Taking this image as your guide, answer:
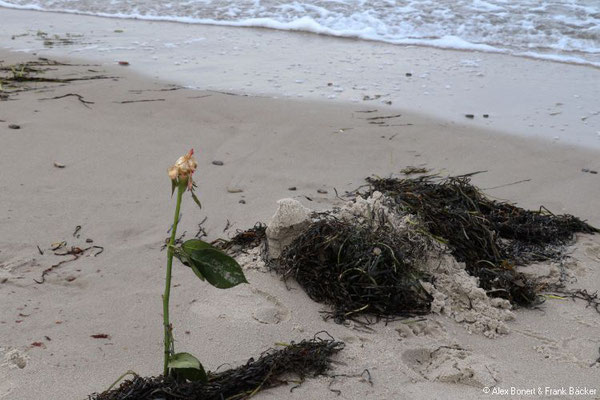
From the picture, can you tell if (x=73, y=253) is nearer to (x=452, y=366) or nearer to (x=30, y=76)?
(x=452, y=366)

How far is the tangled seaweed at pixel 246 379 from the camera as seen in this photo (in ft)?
6.21

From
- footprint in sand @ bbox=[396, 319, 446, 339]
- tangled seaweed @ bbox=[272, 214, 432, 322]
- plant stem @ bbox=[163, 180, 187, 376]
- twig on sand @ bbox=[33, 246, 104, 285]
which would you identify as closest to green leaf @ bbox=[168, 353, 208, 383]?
plant stem @ bbox=[163, 180, 187, 376]

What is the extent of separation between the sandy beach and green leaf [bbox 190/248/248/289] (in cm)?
52

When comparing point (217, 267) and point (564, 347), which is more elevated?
point (217, 267)

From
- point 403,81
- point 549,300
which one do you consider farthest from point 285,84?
point 549,300

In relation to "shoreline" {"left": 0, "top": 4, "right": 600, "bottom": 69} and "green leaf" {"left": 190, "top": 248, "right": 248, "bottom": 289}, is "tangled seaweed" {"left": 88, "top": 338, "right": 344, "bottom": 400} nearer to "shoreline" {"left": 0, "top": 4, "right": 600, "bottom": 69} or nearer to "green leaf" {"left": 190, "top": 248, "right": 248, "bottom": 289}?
"green leaf" {"left": 190, "top": 248, "right": 248, "bottom": 289}

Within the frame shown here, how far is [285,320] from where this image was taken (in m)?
2.37

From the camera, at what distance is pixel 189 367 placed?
179 cm

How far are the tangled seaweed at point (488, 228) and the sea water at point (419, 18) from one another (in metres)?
3.88

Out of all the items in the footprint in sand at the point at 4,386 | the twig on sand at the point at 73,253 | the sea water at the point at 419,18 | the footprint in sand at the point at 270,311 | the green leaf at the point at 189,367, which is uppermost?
the sea water at the point at 419,18

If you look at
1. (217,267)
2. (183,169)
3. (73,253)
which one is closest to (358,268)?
(217,267)

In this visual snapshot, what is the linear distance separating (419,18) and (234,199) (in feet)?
17.6

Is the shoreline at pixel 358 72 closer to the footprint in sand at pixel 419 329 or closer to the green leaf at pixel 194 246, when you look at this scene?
the footprint in sand at pixel 419 329

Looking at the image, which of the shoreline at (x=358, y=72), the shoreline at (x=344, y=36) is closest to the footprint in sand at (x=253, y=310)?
the shoreline at (x=358, y=72)
